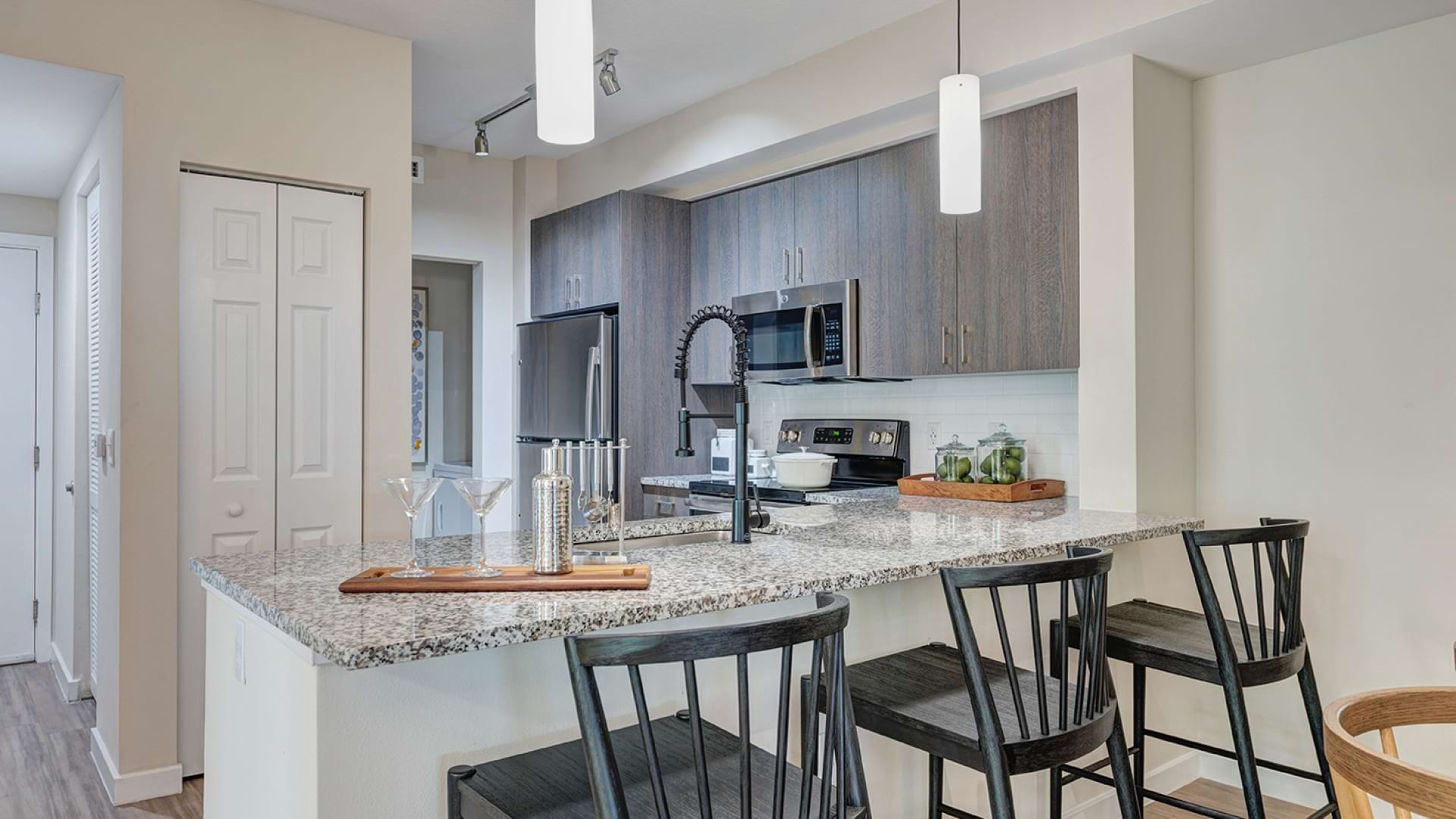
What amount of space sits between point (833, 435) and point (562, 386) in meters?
1.44

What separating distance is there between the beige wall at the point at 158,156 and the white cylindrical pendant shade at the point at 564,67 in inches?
70.8

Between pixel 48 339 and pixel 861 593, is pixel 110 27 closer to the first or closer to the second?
pixel 48 339

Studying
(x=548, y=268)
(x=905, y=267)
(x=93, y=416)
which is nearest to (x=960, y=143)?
(x=905, y=267)

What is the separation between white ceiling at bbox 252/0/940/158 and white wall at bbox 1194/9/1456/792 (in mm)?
1209

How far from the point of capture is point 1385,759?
3.04 ft

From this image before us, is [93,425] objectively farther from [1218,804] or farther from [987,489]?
[1218,804]

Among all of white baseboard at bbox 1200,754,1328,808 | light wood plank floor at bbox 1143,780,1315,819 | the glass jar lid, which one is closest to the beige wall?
the glass jar lid

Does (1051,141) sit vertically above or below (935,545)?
above

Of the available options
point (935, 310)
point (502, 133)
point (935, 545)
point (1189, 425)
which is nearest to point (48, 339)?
point (502, 133)

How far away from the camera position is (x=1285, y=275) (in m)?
2.84

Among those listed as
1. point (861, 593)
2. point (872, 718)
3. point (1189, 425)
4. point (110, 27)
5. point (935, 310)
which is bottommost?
point (872, 718)

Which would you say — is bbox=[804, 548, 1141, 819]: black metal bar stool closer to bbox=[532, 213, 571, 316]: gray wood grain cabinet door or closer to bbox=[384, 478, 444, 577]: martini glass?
bbox=[384, 478, 444, 577]: martini glass

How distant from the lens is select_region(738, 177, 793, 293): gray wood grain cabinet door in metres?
3.96

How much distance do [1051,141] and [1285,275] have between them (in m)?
0.82
